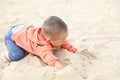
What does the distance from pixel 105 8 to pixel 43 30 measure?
2202mm

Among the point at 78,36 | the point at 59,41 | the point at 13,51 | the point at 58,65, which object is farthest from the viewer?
the point at 78,36

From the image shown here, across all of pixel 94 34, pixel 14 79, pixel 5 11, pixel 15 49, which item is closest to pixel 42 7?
pixel 5 11

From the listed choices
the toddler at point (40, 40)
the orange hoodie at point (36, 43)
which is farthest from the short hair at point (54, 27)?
the orange hoodie at point (36, 43)

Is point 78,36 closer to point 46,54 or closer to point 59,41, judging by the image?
point 59,41

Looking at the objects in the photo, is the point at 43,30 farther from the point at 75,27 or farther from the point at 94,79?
the point at 75,27

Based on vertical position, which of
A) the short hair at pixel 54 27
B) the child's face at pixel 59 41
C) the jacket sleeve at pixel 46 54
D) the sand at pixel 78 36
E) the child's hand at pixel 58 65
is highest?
the short hair at pixel 54 27

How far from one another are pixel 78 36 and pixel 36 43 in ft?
3.55

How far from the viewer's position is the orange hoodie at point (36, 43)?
3.10 m

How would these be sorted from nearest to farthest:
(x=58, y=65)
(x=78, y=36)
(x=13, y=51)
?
(x=58, y=65), (x=13, y=51), (x=78, y=36)

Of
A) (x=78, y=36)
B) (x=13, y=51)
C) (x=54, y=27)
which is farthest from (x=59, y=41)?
(x=78, y=36)

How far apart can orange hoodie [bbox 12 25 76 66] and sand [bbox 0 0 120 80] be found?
8cm

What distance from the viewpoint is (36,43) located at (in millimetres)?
3229

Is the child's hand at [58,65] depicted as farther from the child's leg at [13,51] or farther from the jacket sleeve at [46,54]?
the child's leg at [13,51]

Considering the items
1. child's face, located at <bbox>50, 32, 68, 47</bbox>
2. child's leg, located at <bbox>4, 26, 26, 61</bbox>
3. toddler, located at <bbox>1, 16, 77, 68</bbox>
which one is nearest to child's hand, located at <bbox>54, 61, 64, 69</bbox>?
toddler, located at <bbox>1, 16, 77, 68</bbox>
